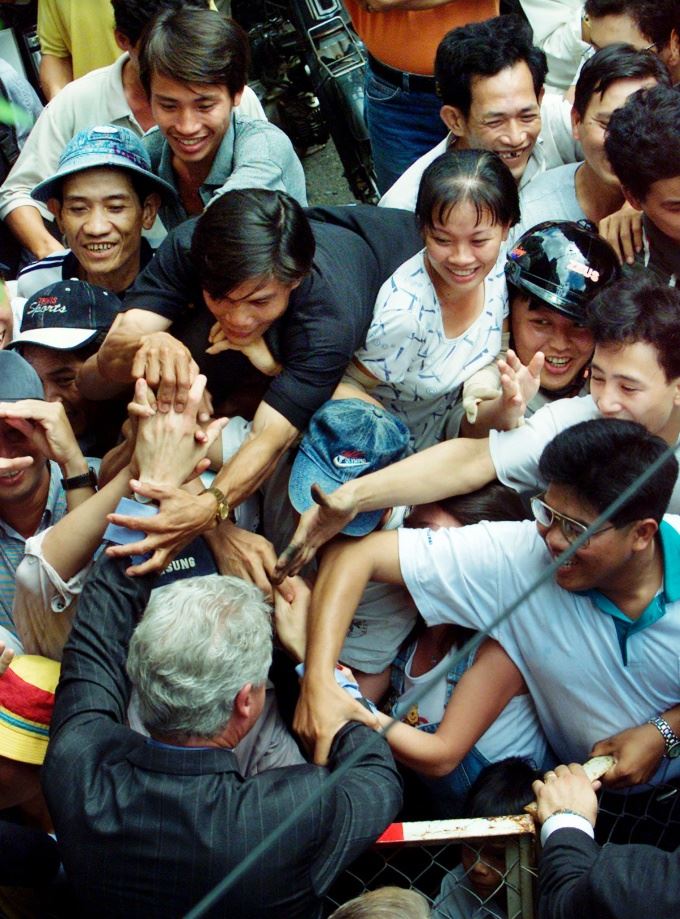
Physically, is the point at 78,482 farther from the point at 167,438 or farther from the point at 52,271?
the point at 52,271

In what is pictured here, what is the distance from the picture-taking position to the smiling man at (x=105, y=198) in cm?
299

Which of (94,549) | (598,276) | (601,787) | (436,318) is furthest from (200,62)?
(601,787)

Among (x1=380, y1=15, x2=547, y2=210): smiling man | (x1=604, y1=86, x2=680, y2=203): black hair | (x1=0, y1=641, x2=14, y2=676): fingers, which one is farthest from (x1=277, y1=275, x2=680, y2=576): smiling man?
(x1=380, y1=15, x2=547, y2=210): smiling man

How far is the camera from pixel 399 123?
353cm

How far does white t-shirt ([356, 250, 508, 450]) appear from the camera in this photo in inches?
98.7

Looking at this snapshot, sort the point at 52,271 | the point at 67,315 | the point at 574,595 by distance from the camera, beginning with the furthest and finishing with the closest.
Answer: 1. the point at 52,271
2. the point at 67,315
3. the point at 574,595

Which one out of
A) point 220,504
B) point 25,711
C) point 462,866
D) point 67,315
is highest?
point 67,315

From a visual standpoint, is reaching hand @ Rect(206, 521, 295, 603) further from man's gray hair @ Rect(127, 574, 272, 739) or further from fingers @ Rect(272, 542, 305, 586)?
man's gray hair @ Rect(127, 574, 272, 739)

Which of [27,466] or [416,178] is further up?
[416,178]

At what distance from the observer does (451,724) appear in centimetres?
227

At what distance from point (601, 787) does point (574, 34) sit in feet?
8.23

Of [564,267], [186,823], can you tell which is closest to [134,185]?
[564,267]

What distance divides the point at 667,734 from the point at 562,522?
46 cm

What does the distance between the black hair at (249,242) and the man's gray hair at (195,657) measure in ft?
2.31
